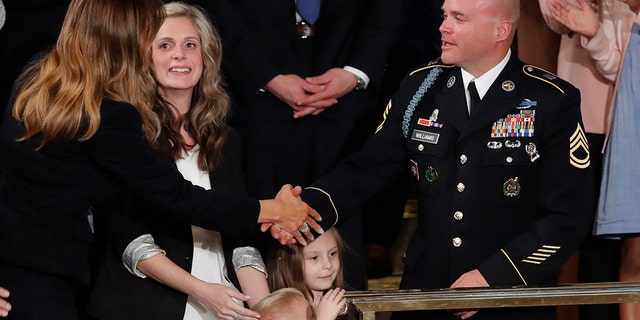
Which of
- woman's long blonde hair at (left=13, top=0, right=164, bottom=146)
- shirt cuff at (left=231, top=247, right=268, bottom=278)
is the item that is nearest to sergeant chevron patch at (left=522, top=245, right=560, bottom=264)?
shirt cuff at (left=231, top=247, right=268, bottom=278)

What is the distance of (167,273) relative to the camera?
400 cm

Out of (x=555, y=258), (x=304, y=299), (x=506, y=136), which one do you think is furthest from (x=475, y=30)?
(x=304, y=299)

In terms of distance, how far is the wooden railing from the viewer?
3389mm

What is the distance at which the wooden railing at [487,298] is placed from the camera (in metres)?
3.39

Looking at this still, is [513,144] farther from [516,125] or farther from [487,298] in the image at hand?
[487,298]

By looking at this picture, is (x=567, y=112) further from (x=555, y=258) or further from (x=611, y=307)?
(x=611, y=307)

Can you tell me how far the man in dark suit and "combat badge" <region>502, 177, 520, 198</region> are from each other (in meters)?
1.10

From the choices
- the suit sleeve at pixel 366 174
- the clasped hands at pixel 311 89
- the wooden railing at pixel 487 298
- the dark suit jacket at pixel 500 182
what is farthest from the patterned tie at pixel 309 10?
the wooden railing at pixel 487 298

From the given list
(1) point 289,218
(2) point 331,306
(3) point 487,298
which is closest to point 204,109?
(1) point 289,218

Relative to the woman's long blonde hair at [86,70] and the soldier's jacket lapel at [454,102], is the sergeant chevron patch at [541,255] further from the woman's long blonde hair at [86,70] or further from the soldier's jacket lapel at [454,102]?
the woman's long blonde hair at [86,70]

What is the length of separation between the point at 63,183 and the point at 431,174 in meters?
1.14

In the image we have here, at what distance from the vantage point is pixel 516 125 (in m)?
3.91

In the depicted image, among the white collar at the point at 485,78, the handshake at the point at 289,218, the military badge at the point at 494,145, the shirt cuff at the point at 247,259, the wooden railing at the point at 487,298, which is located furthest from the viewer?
the shirt cuff at the point at 247,259

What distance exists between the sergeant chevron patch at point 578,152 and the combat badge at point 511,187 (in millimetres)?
177
